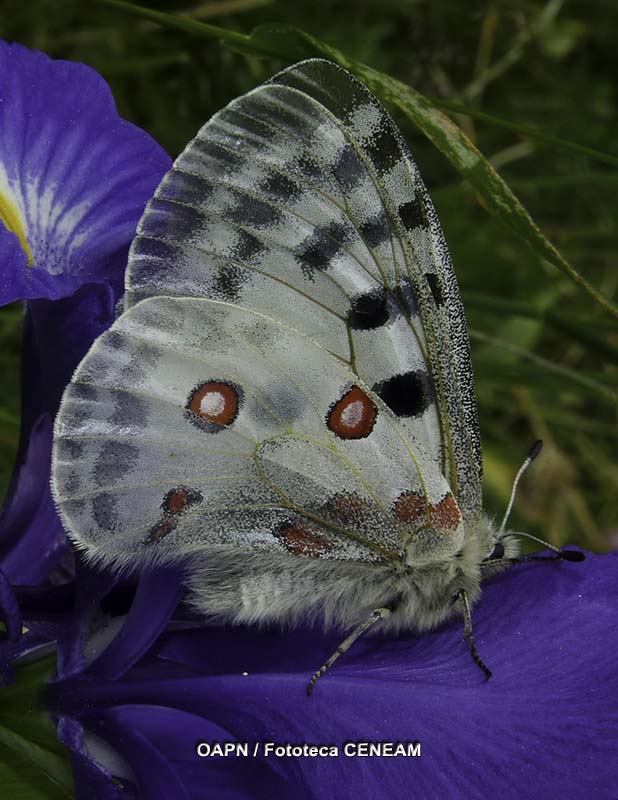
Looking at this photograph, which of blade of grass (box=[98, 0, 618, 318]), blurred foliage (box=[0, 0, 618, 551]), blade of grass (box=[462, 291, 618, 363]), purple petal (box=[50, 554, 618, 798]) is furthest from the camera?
blurred foliage (box=[0, 0, 618, 551])

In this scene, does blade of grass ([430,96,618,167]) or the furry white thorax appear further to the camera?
blade of grass ([430,96,618,167])

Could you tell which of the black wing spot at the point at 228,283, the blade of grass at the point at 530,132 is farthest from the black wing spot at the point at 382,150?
the blade of grass at the point at 530,132

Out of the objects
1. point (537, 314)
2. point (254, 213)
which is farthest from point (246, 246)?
point (537, 314)

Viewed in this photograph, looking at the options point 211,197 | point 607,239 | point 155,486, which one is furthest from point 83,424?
point 607,239

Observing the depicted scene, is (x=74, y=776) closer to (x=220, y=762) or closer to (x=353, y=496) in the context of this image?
(x=220, y=762)

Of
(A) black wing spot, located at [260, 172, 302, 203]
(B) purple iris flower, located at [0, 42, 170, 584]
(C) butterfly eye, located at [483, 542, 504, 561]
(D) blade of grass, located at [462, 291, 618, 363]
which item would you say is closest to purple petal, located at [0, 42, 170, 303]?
(B) purple iris flower, located at [0, 42, 170, 584]

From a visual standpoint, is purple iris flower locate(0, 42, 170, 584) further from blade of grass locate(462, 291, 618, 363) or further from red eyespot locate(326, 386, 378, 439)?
blade of grass locate(462, 291, 618, 363)

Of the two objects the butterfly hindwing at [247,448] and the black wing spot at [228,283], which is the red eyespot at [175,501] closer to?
the butterfly hindwing at [247,448]

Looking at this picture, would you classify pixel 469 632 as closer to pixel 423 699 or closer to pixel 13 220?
pixel 423 699
